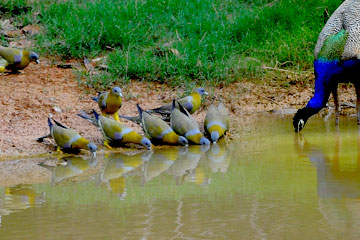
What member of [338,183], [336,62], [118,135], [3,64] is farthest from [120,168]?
[3,64]

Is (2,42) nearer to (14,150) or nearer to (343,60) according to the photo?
(14,150)

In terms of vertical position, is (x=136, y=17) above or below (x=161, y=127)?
above

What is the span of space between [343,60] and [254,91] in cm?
180

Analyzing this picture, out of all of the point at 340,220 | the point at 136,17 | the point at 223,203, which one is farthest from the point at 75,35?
the point at 340,220

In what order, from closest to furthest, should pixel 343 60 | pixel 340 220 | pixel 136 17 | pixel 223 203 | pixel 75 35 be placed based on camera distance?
pixel 340 220, pixel 223 203, pixel 343 60, pixel 75 35, pixel 136 17

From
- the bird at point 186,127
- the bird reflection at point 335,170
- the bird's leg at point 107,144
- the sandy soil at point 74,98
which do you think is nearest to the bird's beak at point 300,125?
the bird reflection at point 335,170

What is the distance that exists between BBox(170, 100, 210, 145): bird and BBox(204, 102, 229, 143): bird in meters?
0.11

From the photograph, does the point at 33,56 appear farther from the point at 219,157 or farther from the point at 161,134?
the point at 219,157

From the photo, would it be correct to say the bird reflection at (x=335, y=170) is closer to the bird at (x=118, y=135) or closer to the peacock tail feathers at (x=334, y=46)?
the peacock tail feathers at (x=334, y=46)

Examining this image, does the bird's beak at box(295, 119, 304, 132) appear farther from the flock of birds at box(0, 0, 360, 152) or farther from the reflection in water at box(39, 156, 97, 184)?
the reflection in water at box(39, 156, 97, 184)

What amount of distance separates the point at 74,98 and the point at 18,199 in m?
4.03

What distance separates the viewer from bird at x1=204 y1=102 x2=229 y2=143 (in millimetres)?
6836

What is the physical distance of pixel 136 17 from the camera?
10.4m

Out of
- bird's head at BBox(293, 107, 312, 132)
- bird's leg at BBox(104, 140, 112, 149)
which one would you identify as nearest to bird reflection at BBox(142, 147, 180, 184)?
bird's leg at BBox(104, 140, 112, 149)
